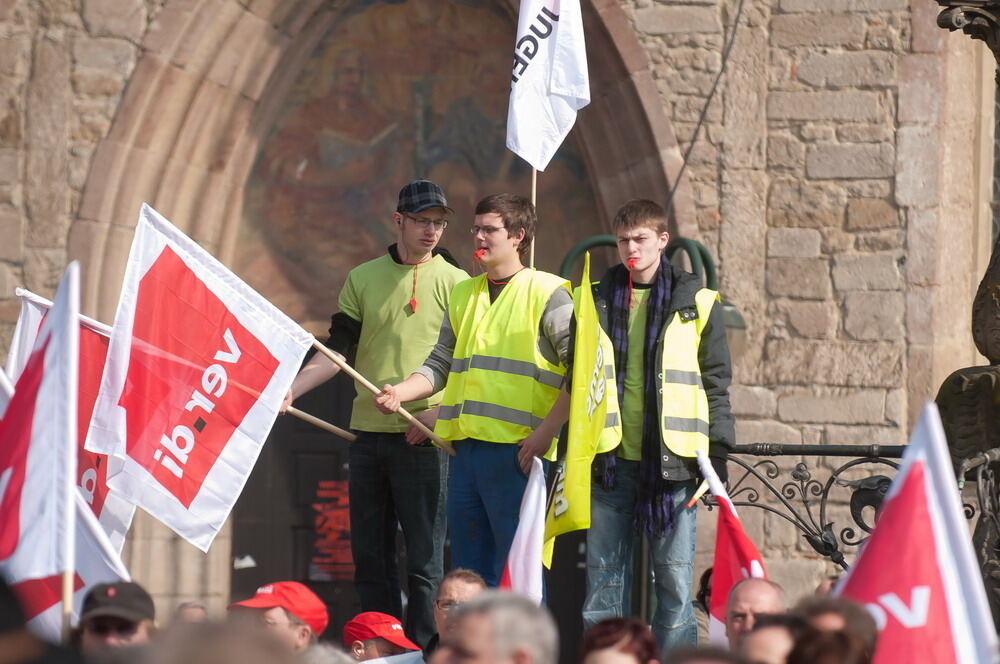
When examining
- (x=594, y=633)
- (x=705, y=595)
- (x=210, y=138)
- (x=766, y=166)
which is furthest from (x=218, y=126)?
(x=594, y=633)

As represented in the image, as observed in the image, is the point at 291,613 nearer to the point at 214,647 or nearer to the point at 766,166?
the point at 214,647

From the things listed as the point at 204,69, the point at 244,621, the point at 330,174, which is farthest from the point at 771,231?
the point at 244,621

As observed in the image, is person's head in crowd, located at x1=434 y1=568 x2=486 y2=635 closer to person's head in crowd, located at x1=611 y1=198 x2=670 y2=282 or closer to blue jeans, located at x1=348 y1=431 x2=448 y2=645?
blue jeans, located at x1=348 y1=431 x2=448 y2=645

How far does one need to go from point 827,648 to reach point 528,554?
1.56 m

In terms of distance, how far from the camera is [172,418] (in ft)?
18.0

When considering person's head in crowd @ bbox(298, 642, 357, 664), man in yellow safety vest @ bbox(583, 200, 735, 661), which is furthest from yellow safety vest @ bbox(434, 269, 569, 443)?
person's head in crowd @ bbox(298, 642, 357, 664)

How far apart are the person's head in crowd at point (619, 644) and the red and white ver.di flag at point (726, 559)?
→ 1.10 m

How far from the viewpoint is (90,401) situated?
19.1 feet

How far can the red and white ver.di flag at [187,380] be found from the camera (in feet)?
17.8

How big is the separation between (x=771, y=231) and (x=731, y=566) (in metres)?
4.60

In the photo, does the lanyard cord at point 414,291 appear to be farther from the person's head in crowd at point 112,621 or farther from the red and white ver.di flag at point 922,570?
the red and white ver.di flag at point 922,570

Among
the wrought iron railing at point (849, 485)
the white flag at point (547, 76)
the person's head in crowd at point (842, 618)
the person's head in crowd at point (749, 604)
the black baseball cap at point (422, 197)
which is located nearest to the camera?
the person's head in crowd at point (842, 618)

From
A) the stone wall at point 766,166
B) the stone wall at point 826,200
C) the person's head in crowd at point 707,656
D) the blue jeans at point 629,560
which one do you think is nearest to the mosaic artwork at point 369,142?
the stone wall at point 766,166

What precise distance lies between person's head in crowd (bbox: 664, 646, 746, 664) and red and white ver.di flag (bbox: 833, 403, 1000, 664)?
785mm
